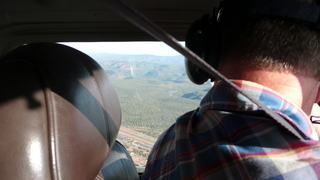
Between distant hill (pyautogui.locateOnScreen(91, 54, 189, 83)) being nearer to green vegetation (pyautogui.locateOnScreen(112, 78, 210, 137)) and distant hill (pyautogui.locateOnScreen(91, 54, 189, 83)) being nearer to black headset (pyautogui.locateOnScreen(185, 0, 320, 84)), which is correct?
green vegetation (pyautogui.locateOnScreen(112, 78, 210, 137))

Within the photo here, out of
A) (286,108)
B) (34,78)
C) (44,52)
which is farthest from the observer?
(44,52)

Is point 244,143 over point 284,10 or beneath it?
beneath

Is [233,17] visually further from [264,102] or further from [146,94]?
[146,94]

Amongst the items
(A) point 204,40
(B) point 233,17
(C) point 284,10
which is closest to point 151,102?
(A) point 204,40

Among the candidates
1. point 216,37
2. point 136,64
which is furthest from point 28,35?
point 216,37

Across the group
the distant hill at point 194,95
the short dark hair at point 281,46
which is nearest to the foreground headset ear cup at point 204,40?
the short dark hair at point 281,46

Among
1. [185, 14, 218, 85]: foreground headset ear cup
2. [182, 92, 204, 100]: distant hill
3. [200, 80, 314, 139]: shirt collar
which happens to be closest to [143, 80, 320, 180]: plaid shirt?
[200, 80, 314, 139]: shirt collar

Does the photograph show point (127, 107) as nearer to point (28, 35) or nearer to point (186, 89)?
point (186, 89)
